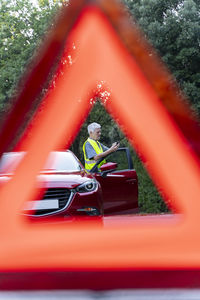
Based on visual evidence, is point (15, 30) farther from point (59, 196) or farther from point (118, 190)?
point (59, 196)

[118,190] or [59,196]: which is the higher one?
[59,196]

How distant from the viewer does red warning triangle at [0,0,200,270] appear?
1849 millimetres

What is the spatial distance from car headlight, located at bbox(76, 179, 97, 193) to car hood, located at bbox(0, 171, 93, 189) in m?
0.04

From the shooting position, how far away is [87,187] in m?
6.03

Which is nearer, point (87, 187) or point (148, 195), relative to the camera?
point (87, 187)

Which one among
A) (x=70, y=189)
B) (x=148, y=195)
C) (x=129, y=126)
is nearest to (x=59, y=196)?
(x=70, y=189)

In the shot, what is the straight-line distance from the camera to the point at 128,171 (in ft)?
25.7

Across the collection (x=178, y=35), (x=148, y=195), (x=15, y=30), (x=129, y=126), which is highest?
(x=15, y=30)

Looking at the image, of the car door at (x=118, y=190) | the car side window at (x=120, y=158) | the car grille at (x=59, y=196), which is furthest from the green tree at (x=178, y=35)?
the car grille at (x=59, y=196)

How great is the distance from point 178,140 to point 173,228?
13.0 inches

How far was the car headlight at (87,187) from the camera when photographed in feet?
19.5

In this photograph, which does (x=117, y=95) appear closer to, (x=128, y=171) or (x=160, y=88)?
(x=160, y=88)

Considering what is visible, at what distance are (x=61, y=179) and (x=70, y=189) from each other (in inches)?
5.9

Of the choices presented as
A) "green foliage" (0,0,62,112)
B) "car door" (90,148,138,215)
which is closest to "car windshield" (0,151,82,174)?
"car door" (90,148,138,215)
